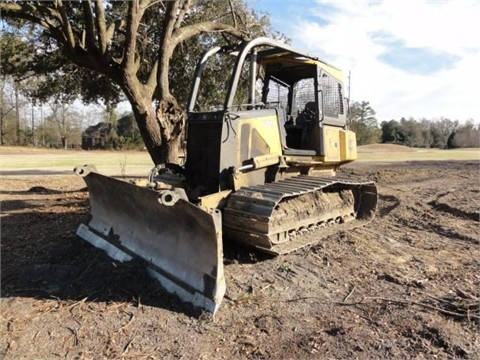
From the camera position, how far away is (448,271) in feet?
17.2

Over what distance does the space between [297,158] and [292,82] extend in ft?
5.81

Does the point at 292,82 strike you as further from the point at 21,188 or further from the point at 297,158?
the point at 21,188

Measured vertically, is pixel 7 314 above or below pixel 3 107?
below

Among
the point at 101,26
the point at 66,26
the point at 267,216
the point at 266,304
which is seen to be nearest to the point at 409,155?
the point at 101,26

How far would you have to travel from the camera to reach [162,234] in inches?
201

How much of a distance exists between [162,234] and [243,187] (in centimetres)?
127

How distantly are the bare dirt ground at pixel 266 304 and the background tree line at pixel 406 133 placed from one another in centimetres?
5079

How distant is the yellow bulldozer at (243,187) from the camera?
4.64m

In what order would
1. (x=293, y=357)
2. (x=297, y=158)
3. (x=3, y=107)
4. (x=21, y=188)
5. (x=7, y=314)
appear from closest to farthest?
(x=293, y=357), (x=7, y=314), (x=297, y=158), (x=21, y=188), (x=3, y=107)

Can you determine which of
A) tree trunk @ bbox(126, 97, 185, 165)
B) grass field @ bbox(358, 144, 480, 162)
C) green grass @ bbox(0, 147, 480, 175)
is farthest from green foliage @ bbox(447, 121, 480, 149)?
tree trunk @ bbox(126, 97, 185, 165)

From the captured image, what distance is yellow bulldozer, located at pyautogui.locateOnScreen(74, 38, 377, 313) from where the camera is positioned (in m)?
4.64

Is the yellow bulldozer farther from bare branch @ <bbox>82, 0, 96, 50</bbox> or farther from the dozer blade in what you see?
bare branch @ <bbox>82, 0, 96, 50</bbox>

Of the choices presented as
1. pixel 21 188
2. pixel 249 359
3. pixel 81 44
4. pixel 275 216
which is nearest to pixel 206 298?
pixel 249 359

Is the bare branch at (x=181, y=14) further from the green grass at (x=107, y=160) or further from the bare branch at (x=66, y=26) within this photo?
the green grass at (x=107, y=160)
